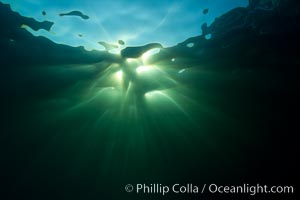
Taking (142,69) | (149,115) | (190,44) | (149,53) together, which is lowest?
(149,115)

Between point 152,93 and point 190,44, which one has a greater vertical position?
point 190,44

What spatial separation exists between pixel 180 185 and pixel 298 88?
1144 cm

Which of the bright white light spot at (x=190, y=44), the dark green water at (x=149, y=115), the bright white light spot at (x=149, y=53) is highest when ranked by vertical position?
the bright white light spot at (x=190, y=44)

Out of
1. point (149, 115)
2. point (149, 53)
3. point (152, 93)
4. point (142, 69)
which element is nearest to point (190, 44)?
point (149, 53)

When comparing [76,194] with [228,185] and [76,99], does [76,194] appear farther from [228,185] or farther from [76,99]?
[228,185]

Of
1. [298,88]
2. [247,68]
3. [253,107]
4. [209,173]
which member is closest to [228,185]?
[209,173]

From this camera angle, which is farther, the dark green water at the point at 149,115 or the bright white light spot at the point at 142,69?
the bright white light spot at the point at 142,69

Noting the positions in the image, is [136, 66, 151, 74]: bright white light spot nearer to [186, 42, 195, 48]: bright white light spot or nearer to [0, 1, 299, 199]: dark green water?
[0, 1, 299, 199]: dark green water

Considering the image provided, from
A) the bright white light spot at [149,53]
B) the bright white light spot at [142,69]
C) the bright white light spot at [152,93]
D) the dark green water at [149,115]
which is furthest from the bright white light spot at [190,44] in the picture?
the bright white light spot at [152,93]

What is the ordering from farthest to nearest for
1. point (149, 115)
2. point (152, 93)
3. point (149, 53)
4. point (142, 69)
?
point (149, 115), point (152, 93), point (142, 69), point (149, 53)

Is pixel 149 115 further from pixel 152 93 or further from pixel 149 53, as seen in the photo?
pixel 149 53

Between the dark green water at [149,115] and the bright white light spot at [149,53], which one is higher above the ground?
the bright white light spot at [149,53]

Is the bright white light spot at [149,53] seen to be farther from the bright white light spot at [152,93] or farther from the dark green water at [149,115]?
the bright white light spot at [152,93]

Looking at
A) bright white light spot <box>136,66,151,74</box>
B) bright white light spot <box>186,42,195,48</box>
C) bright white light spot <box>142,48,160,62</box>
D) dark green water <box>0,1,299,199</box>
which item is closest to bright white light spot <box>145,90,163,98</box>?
dark green water <box>0,1,299,199</box>
